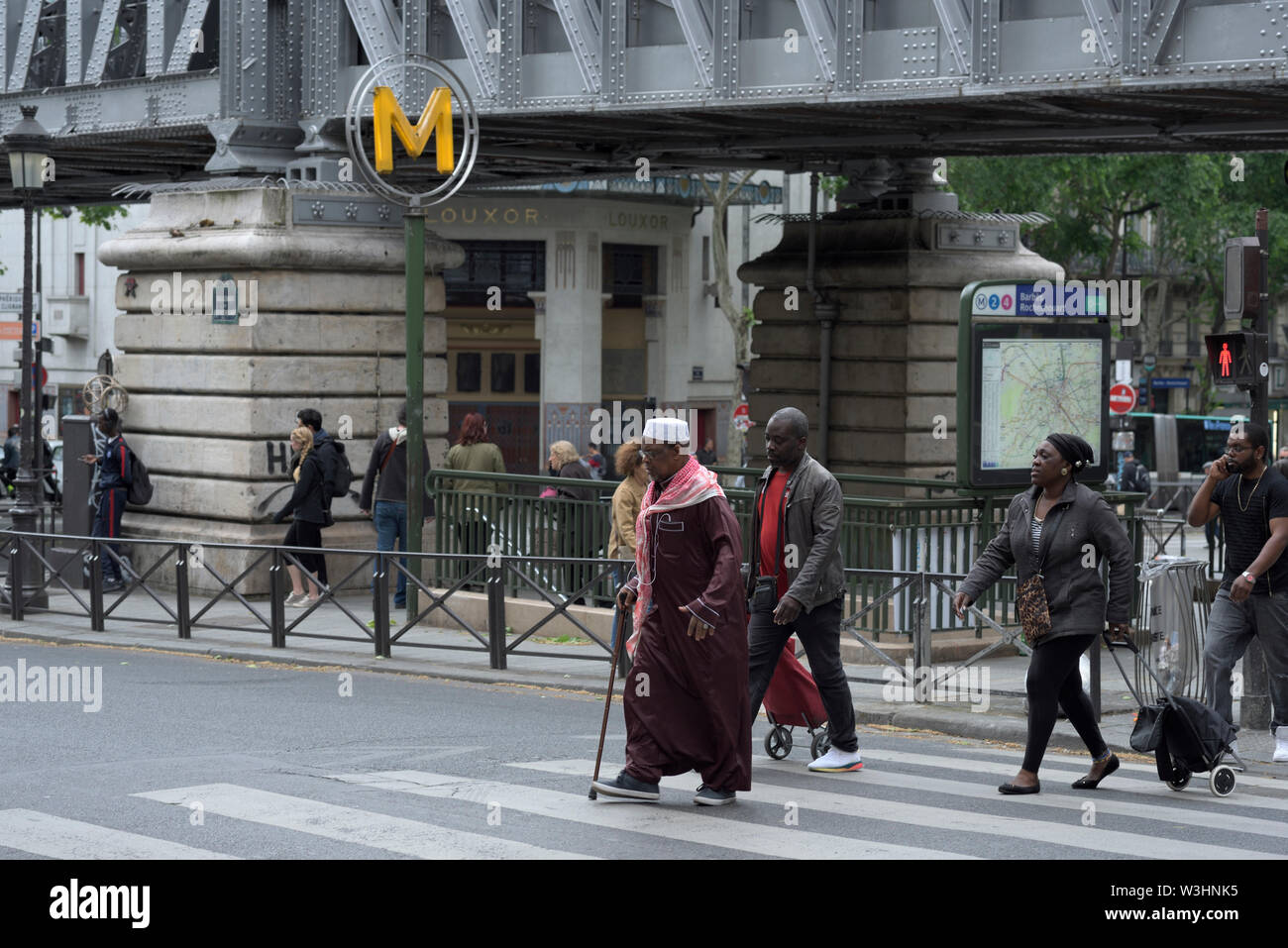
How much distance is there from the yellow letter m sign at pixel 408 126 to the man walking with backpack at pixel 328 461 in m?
2.48

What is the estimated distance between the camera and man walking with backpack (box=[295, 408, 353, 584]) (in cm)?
1841

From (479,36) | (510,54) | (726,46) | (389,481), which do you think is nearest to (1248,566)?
(726,46)

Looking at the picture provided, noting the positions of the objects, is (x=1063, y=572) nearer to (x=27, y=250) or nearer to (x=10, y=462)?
(x=27, y=250)

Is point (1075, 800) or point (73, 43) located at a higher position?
point (73, 43)

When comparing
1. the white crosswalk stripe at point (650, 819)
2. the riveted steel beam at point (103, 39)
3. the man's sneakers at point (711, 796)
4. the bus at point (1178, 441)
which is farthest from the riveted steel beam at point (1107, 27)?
the bus at point (1178, 441)

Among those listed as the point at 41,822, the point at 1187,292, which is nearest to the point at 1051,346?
the point at 41,822

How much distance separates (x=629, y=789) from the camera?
8.93 metres

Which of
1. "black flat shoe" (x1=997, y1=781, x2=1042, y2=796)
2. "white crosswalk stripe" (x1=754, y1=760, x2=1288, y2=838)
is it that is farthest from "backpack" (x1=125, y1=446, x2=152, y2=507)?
"black flat shoe" (x1=997, y1=781, x2=1042, y2=796)

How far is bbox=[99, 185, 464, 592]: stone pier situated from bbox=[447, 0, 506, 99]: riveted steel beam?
1.99 meters

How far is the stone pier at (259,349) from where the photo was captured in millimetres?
19922

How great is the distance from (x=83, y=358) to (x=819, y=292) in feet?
125

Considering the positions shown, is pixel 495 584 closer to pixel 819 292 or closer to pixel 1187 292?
pixel 819 292

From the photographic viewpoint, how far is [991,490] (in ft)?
51.4

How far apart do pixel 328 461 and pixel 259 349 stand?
211 centimetres
